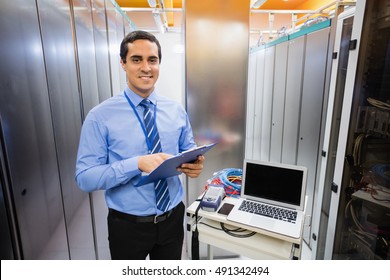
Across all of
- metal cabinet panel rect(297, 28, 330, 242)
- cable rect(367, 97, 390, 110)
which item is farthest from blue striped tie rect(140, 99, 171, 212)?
metal cabinet panel rect(297, 28, 330, 242)

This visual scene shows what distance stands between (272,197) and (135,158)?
94 cm

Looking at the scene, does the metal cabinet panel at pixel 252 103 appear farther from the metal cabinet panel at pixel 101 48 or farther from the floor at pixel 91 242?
the metal cabinet panel at pixel 101 48

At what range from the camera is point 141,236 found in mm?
1332

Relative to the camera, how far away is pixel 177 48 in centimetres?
707

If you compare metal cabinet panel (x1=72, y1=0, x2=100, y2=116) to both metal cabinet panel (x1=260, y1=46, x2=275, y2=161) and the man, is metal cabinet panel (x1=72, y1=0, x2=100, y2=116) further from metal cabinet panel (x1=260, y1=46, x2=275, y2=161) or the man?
metal cabinet panel (x1=260, y1=46, x2=275, y2=161)

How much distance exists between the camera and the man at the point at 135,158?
1184mm

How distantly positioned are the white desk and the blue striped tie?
1.06 feet

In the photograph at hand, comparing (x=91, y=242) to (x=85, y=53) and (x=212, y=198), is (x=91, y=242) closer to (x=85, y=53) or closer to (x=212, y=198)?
(x=212, y=198)

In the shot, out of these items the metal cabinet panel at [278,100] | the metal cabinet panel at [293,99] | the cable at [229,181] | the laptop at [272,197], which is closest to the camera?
the laptop at [272,197]

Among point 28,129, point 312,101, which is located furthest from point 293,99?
point 28,129

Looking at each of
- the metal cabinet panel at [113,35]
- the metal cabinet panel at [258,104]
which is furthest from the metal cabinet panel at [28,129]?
the metal cabinet panel at [258,104]

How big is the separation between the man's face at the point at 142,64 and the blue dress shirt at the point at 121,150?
→ 0.10m

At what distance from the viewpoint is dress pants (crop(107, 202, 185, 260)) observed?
4.34 ft
